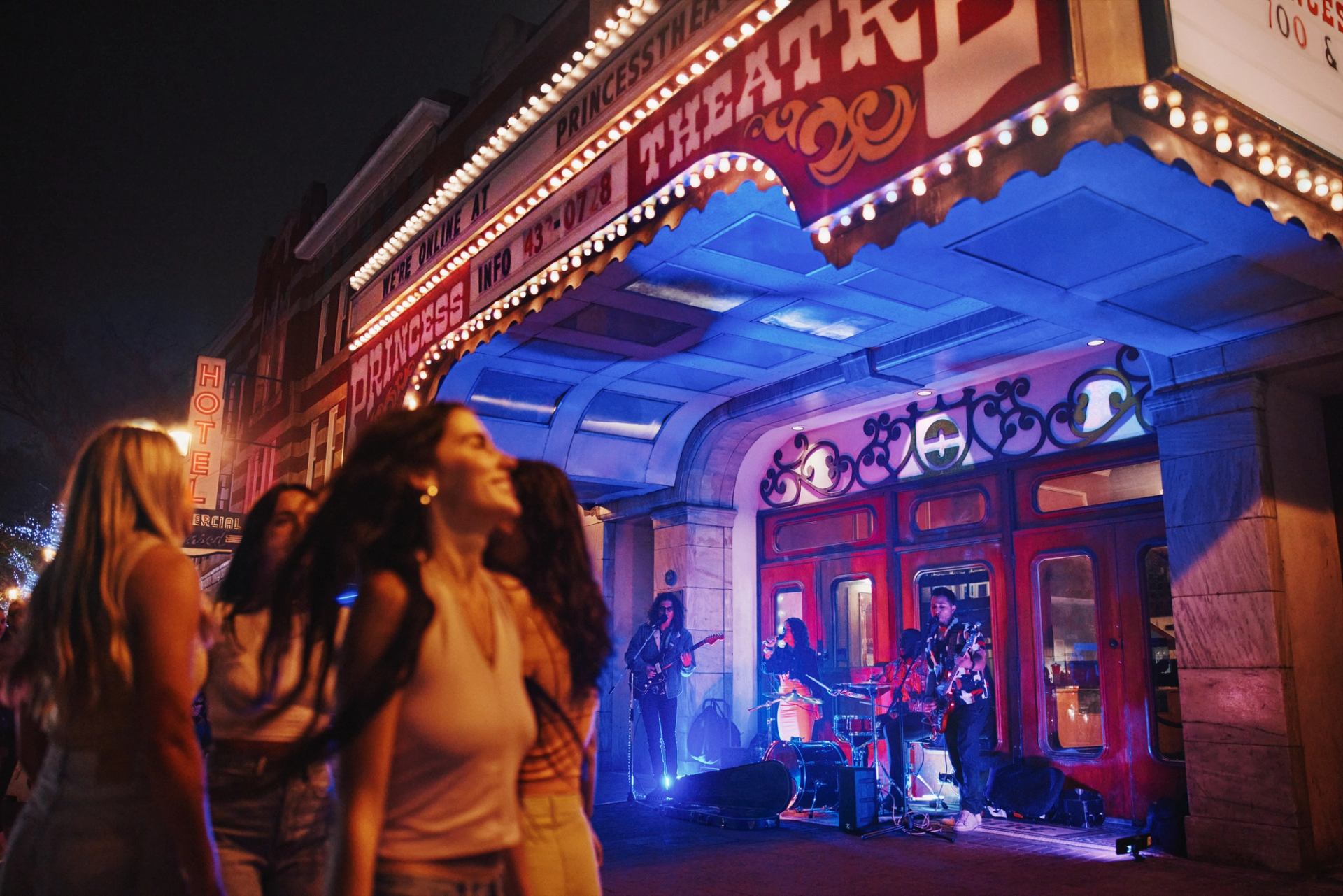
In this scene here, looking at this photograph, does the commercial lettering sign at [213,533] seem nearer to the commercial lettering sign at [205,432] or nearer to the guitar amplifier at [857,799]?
the commercial lettering sign at [205,432]

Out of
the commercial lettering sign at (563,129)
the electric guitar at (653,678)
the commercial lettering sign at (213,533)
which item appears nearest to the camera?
the commercial lettering sign at (563,129)

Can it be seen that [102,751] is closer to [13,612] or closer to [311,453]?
[13,612]

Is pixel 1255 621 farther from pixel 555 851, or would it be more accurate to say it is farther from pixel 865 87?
pixel 555 851

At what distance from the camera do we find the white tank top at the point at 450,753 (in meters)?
1.86

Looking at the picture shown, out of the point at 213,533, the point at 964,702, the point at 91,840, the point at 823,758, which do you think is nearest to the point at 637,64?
the point at 964,702

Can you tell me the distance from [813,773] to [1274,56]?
23.2 ft

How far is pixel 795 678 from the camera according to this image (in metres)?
10.8

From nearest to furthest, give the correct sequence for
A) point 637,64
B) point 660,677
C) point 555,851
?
point 555,851 → point 637,64 → point 660,677

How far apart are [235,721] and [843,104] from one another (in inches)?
162

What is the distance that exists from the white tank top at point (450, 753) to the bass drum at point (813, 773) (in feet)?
25.2

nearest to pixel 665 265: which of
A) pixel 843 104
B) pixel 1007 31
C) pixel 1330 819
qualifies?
pixel 843 104

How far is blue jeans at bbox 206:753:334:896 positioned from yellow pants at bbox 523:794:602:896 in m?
0.70

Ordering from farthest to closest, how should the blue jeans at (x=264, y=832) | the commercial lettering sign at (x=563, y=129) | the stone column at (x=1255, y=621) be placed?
the commercial lettering sign at (x=563, y=129) < the stone column at (x=1255, y=621) < the blue jeans at (x=264, y=832)

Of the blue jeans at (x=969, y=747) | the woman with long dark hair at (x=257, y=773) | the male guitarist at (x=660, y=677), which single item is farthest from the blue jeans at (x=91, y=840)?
the male guitarist at (x=660, y=677)
